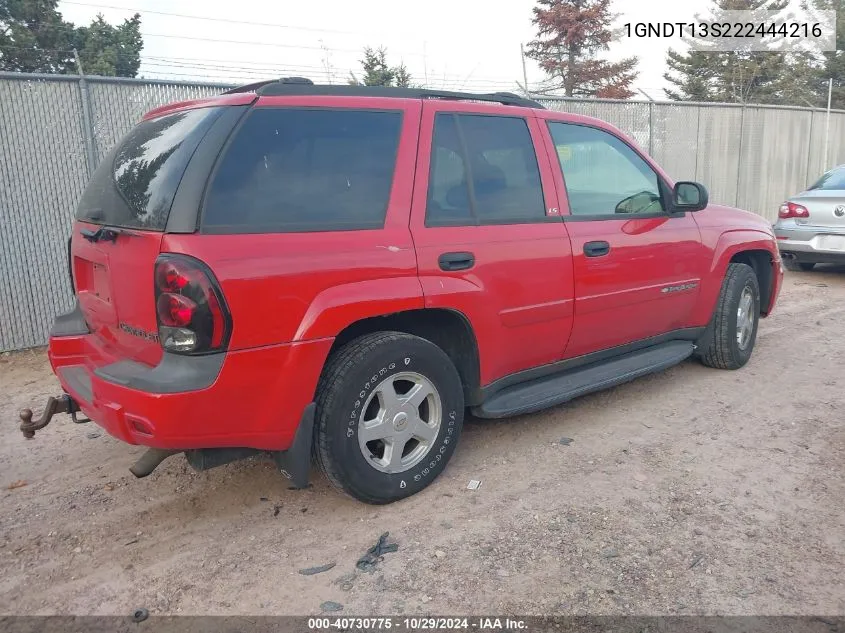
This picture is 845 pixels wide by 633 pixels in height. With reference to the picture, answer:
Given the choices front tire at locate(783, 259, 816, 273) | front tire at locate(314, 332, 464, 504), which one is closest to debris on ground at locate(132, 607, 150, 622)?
front tire at locate(314, 332, 464, 504)

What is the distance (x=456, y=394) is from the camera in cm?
338

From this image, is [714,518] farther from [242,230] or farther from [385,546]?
[242,230]

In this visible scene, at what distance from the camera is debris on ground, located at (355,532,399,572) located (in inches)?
108

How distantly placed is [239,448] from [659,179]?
3214 millimetres

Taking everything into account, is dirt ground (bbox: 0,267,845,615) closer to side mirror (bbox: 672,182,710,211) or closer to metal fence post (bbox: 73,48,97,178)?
side mirror (bbox: 672,182,710,211)

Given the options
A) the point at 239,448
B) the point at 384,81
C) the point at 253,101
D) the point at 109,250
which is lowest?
the point at 239,448

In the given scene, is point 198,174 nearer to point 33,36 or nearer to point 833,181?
point 833,181

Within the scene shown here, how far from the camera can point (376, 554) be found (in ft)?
9.29

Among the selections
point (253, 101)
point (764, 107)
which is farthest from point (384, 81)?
point (253, 101)

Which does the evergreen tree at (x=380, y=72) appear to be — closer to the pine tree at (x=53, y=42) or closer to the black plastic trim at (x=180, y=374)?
the pine tree at (x=53, y=42)

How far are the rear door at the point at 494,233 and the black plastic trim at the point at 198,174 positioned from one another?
0.92 meters

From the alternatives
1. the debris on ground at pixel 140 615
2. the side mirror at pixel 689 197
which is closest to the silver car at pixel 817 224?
→ the side mirror at pixel 689 197

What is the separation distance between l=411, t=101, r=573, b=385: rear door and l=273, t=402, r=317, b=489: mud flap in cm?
77

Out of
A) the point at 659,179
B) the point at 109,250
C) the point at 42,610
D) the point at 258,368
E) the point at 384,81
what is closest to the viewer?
the point at 42,610
